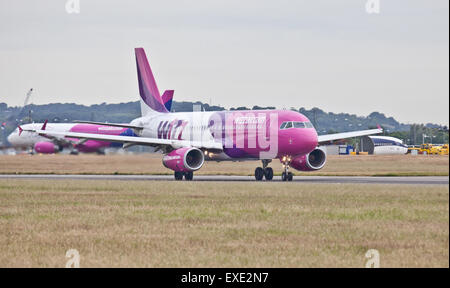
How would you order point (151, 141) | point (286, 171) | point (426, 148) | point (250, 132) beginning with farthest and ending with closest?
1. point (426, 148)
2. point (151, 141)
3. point (250, 132)
4. point (286, 171)

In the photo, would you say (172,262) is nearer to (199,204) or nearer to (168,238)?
(168,238)

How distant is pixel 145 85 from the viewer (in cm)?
6234

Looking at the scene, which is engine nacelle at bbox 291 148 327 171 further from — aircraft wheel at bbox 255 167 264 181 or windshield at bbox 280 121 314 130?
windshield at bbox 280 121 314 130

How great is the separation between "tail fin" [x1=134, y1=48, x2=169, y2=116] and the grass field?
26986 millimetres

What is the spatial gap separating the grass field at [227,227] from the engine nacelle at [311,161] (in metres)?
13.9

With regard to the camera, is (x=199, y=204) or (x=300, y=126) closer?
(x=199, y=204)

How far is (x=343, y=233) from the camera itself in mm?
19500

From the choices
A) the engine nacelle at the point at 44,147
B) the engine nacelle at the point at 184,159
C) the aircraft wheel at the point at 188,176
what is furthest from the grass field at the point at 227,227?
the engine nacelle at the point at 44,147

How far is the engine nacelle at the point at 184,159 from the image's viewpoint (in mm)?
47656

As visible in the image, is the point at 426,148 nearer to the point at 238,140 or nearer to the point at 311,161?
the point at 311,161

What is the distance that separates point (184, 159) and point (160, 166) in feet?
17.4

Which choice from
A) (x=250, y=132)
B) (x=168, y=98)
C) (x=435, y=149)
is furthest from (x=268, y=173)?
(x=435, y=149)
